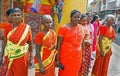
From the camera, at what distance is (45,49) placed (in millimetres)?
4859

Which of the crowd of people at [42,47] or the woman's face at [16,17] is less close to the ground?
the woman's face at [16,17]

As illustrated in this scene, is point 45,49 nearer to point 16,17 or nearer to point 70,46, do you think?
point 70,46

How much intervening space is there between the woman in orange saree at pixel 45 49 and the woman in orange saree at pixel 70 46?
0.26 metres

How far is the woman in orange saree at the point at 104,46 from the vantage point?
6.74m

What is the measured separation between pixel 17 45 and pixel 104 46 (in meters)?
2.57

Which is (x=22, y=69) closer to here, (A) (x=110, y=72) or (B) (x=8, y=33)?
(B) (x=8, y=33)

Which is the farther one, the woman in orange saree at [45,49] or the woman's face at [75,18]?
the woman's face at [75,18]

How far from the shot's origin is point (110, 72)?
29.2 feet

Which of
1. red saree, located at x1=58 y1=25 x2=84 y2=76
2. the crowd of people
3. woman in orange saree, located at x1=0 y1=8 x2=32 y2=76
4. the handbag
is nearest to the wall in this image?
the crowd of people

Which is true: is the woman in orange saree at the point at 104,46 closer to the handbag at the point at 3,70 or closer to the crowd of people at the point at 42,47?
the crowd of people at the point at 42,47

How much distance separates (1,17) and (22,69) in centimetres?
821

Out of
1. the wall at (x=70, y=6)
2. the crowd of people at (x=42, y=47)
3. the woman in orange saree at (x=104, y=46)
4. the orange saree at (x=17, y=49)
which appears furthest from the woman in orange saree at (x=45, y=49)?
the wall at (x=70, y=6)

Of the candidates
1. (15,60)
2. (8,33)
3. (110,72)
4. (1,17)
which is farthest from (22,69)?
(1,17)

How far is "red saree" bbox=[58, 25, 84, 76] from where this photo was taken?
5137mm
